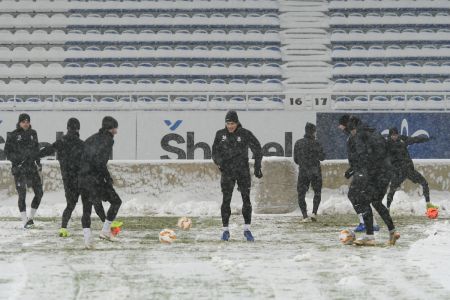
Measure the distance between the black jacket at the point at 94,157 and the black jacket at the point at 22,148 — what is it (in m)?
3.19

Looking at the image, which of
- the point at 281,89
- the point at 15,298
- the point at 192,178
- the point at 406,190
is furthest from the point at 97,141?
the point at 281,89

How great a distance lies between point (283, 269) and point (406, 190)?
11.3 m

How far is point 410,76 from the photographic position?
108 feet

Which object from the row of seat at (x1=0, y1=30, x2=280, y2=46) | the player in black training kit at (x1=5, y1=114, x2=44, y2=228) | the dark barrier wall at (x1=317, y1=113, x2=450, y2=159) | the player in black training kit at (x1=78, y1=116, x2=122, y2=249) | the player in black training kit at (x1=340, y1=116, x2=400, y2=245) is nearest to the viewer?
the player in black training kit at (x1=340, y1=116, x2=400, y2=245)

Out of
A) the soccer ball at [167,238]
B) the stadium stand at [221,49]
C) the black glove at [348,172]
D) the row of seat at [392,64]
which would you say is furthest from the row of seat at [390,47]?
the soccer ball at [167,238]

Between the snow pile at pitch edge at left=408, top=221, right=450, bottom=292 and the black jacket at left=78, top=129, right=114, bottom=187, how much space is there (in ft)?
12.9

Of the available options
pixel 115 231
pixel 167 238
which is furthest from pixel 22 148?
pixel 167 238

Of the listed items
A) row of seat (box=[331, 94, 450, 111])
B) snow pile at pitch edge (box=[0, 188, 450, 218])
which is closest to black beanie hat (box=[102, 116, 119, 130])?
snow pile at pitch edge (box=[0, 188, 450, 218])

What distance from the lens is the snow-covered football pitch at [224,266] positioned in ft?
23.0

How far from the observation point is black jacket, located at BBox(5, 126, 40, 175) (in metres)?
14.5

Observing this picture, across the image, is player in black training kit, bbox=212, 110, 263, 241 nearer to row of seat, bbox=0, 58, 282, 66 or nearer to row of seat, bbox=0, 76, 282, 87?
row of seat, bbox=0, 76, 282, 87

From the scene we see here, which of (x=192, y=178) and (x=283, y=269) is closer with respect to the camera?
(x=283, y=269)

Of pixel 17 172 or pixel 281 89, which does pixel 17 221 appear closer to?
pixel 17 172

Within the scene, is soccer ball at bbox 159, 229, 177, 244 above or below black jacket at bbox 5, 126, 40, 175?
below
